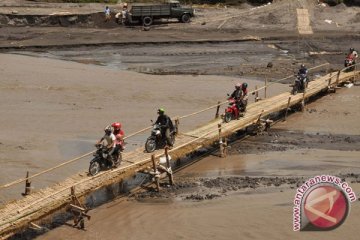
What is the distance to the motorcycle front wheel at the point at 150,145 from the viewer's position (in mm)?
15867

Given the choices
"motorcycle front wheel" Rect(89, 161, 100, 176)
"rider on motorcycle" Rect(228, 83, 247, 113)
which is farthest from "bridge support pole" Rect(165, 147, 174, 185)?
"rider on motorcycle" Rect(228, 83, 247, 113)

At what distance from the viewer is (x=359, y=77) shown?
30359mm

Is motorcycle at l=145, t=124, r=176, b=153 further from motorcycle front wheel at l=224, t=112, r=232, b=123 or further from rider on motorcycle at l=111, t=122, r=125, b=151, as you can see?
motorcycle front wheel at l=224, t=112, r=232, b=123

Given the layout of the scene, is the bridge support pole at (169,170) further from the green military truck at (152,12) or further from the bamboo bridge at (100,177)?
the green military truck at (152,12)

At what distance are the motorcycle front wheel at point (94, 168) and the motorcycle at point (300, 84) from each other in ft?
39.9

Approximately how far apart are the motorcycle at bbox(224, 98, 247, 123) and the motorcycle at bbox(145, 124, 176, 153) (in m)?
3.50

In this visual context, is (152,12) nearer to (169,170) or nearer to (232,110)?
(232,110)

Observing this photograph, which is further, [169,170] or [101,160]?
[169,170]

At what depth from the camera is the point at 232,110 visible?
19.5 meters

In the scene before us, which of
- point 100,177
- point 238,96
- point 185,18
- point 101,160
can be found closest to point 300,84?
point 238,96

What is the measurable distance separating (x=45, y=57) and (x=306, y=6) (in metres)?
25.1

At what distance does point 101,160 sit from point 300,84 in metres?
12.3

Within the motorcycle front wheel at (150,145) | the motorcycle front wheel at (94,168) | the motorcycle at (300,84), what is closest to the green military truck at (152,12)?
the motorcycle at (300,84)

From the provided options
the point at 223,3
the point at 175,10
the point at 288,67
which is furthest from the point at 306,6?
the point at 288,67
